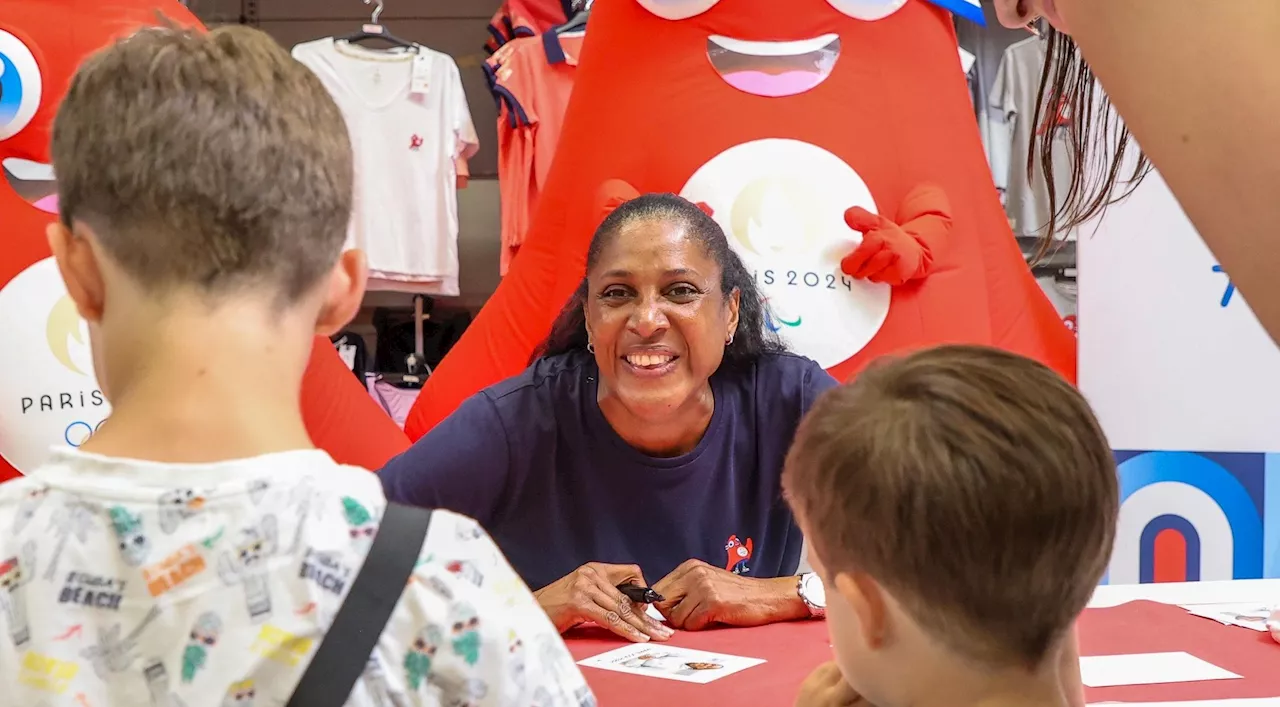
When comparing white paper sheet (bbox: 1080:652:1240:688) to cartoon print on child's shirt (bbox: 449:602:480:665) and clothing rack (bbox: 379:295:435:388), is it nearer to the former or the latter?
cartoon print on child's shirt (bbox: 449:602:480:665)

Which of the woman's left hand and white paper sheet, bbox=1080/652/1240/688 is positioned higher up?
white paper sheet, bbox=1080/652/1240/688

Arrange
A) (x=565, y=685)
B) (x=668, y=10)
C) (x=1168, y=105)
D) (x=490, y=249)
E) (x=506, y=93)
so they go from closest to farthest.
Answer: (x=1168, y=105) → (x=565, y=685) → (x=668, y=10) → (x=506, y=93) → (x=490, y=249)

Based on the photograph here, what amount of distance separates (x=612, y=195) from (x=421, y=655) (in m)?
1.54

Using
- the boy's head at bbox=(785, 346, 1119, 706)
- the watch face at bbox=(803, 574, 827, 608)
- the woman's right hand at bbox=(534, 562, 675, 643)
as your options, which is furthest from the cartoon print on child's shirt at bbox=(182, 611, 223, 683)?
the watch face at bbox=(803, 574, 827, 608)

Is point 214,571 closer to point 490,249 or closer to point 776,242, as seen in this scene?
point 776,242

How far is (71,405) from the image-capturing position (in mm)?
1896

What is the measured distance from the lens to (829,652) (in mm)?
1166

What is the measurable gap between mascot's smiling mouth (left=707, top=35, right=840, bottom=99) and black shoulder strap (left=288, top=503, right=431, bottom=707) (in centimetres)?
167

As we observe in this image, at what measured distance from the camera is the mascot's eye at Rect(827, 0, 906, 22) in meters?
2.13

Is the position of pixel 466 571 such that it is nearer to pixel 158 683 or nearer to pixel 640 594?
pixel 158 683

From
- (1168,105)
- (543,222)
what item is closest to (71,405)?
(543,222)

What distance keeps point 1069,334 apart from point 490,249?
76.9 inches

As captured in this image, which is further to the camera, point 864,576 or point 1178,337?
point 1178,337

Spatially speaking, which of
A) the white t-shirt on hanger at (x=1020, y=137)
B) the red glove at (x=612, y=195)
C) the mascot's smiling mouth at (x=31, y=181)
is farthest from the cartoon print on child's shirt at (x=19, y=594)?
the white t-shirt on hanger at (x=1020, y=137)
